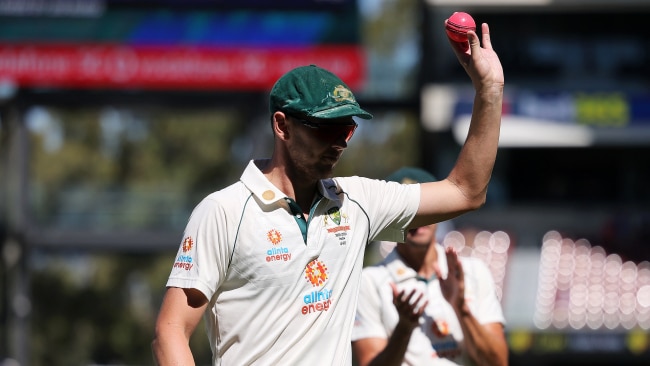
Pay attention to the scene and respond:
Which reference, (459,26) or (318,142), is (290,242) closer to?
(318,142)

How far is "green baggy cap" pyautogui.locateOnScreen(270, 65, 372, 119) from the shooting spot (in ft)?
12.9

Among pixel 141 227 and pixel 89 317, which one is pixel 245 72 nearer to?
pixel 141 227

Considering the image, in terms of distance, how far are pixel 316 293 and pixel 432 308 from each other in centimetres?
173

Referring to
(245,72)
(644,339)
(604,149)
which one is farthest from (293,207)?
(604,149)

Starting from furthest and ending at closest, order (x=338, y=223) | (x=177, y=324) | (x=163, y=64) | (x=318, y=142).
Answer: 1. (x=163, y=64)
2. (x=338, y=223)
3. (x=318, y=142)
4. (x=177, y=324)

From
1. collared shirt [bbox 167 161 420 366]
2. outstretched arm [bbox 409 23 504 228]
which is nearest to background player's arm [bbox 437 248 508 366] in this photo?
outstretched arm [bbox 409 23 504 228]

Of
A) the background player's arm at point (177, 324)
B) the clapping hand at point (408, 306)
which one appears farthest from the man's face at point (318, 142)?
the clapping hand at point (408, 306)

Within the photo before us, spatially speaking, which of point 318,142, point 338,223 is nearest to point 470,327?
point 338,223

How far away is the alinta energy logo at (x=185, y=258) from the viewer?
3.93 m

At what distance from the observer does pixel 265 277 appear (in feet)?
13.1

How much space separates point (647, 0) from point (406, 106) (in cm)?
422

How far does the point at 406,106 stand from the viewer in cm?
2050

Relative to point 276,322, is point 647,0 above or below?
below

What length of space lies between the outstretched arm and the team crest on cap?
1.22ft
